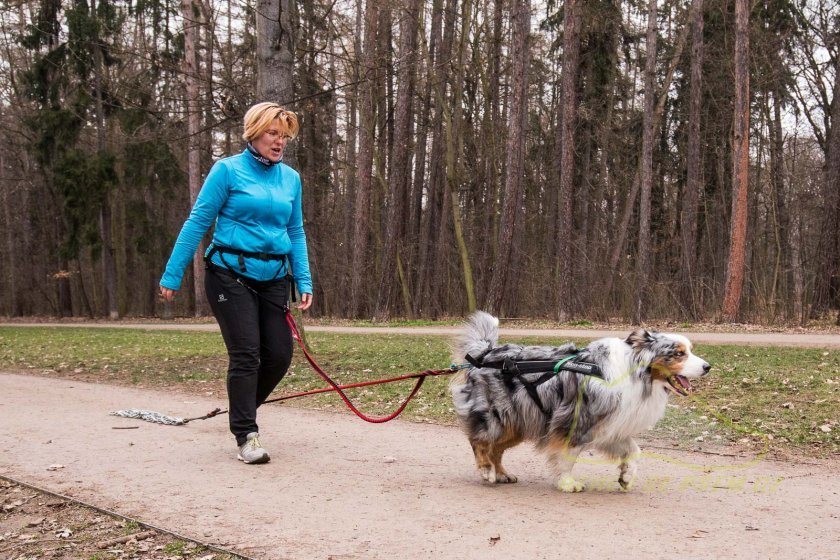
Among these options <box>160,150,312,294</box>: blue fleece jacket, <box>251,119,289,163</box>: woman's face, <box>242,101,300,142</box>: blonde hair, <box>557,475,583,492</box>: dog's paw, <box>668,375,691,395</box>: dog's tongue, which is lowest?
<box>557,475,583,492</box>: dog's paw

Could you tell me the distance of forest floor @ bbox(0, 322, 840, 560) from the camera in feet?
12.9

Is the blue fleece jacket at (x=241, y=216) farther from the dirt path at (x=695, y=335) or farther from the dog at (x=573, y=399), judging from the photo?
the dirt path at (x=695, y=335)

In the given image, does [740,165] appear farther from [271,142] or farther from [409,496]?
[409,496]

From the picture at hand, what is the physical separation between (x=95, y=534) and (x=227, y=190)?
252 cm

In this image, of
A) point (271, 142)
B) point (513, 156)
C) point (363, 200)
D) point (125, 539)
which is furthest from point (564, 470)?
point (363, 200)

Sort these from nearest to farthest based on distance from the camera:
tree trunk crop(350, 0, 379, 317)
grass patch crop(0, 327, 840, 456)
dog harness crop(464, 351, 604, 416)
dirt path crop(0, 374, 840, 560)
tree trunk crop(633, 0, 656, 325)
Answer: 1. dirt path crop(0, 374, 840, 560)
2. dog harness crop(464, 351, 604, 416)
3. grass patch crop(0, 327, 840, 456)
4. tree trunk crop(633, 0, 656, 325)
5. tree trunk crop(350, 0, 379, 317)

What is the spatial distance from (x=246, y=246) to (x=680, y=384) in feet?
10.3

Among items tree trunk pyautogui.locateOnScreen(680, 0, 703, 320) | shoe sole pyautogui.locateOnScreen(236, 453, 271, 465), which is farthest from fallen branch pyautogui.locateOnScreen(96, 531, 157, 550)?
tree trunk pyautogui.locateOnScreen(680, 0, 703, 320)

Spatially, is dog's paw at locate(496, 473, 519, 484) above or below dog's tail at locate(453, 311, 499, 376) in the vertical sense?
below

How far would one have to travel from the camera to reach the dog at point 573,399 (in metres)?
4.69

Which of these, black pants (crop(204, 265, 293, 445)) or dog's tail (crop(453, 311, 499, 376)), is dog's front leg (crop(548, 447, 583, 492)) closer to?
dog's tail (crop(453, 311, 499, 376))

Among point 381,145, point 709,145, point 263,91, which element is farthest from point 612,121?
point 263,91

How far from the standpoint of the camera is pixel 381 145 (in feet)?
101

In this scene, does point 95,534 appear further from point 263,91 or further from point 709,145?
point 709,145
